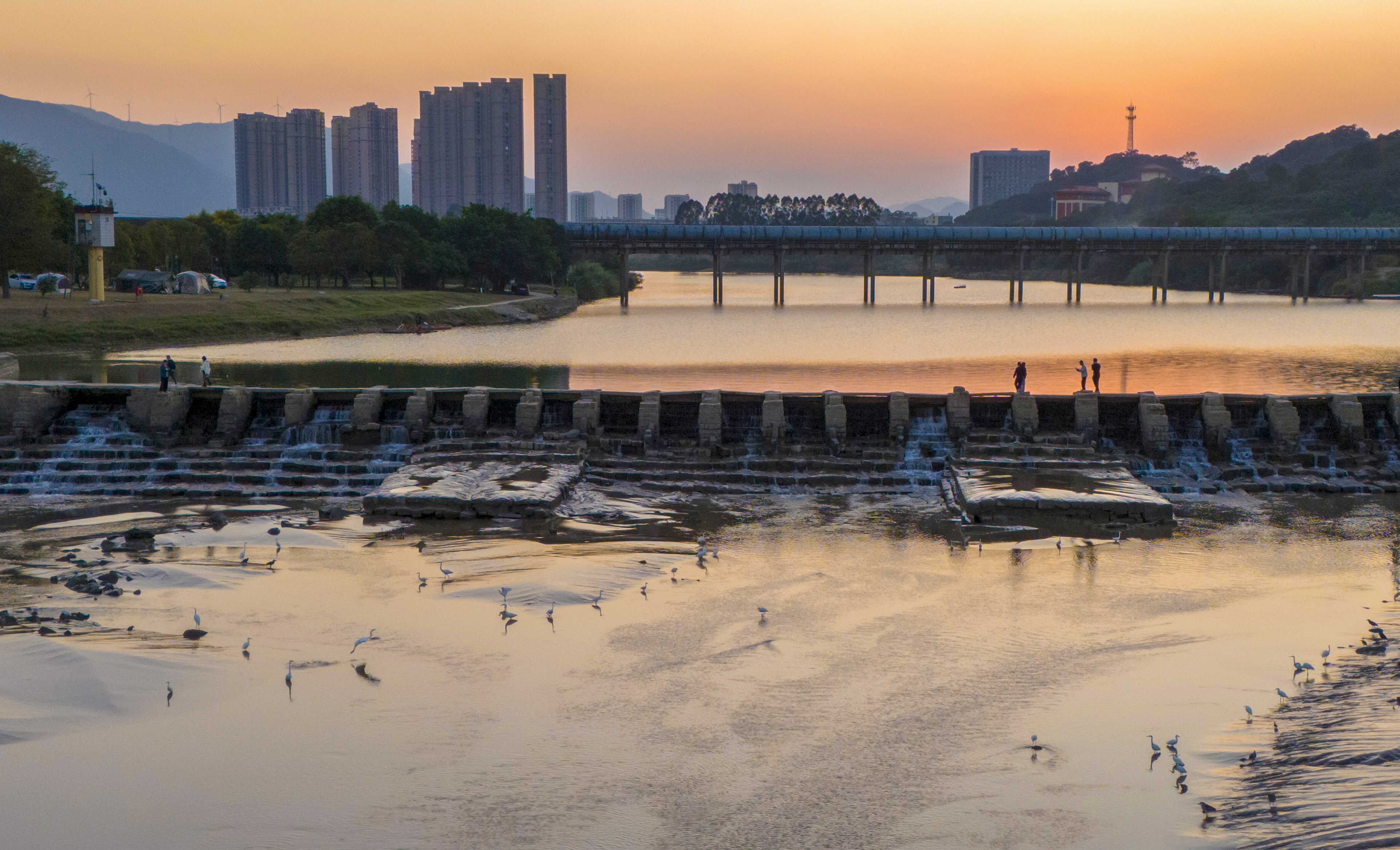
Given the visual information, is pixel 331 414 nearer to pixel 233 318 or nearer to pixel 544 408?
pixel 544 408

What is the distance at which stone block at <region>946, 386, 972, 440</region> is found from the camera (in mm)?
37750

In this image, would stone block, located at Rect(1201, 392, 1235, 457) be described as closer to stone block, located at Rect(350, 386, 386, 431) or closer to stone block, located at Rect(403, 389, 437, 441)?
stone block, located at Rect(403, 389, 437, 441)

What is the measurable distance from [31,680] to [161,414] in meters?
20.7

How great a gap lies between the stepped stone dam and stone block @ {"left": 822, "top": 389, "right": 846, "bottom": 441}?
0.07m

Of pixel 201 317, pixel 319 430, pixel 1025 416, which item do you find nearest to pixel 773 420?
pixel 1025 416

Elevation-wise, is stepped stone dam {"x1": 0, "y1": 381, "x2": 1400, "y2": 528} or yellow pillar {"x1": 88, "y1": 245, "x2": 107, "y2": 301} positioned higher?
yellow pillar {"x1": 88, "y1": 245, "x2": 107, "y2": 301}

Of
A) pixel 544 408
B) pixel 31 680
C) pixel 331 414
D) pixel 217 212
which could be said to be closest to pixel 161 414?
pixel 331 414

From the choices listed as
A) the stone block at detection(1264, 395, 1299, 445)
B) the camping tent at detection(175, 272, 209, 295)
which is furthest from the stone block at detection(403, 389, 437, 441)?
the camping tent at detection(175, 272, 209, 295)

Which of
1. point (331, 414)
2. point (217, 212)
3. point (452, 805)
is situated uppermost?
point (217, 212)

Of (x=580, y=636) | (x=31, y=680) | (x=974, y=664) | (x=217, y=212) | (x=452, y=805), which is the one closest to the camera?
(x=452, y=805)

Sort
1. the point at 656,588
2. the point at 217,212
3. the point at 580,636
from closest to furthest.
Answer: the point at 580,636
the point at 656,588
the point at 217,212

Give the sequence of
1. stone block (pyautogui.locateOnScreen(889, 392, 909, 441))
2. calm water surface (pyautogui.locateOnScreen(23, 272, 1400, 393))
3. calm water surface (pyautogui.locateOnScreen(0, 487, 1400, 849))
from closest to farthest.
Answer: calm water surface (pyautogui.locateOnScreen(0, 487, 1400, 849)) < stone block (pyautogui.locateOnScreen(889, 392, 909, 441)) < calm water surface (pyautogui.locateOnScreen(23, 272, 1400, 393))

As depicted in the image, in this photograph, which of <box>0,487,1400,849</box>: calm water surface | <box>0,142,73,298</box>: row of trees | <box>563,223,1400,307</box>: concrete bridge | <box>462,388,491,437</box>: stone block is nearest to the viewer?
<box>0,487,1400,849</box>: calm water surface

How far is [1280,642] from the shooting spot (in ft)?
72.0
